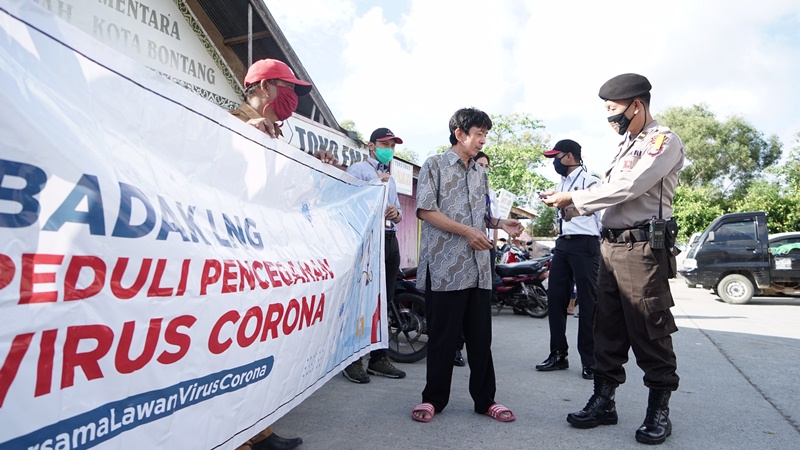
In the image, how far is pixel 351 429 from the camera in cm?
293

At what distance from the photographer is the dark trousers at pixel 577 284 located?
4.12m

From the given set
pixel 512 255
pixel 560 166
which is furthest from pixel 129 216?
pixel 512 255

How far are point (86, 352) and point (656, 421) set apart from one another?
2715mm

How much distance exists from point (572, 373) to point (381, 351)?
161cm

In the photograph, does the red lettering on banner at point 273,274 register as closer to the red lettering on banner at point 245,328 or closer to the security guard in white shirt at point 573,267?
the red lettering on banner at point 245,328

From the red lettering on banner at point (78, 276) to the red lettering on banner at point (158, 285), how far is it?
151 millimetres

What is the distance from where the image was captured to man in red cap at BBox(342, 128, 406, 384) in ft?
13.2

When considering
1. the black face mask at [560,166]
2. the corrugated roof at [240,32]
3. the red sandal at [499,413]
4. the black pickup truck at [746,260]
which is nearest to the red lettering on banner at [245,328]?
the red sandal at [499,413]

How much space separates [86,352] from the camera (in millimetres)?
1237

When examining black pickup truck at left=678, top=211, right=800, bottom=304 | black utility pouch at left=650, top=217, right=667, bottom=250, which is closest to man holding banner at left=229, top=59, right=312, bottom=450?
black utility pouch at left=650, top=217, right=667, bottom=250

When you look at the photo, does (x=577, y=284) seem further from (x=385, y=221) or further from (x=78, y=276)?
(x=78, y=276)

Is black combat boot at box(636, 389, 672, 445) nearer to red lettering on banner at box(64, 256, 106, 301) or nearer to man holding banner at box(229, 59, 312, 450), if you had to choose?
man holding banner at box(229, 59, 312, 450)

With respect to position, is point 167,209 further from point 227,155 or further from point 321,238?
point 321,238

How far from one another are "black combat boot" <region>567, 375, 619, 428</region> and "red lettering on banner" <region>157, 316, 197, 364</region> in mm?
2301
